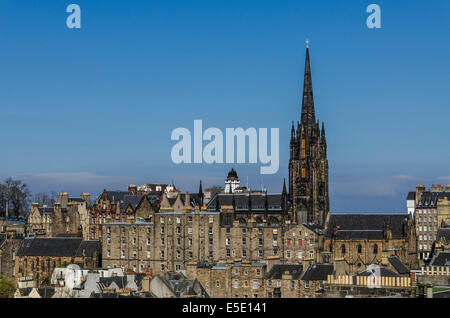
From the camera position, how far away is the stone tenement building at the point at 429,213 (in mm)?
119500

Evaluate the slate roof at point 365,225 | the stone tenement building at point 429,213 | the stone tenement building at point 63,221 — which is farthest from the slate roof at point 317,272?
the stone tenement building at point 63,221

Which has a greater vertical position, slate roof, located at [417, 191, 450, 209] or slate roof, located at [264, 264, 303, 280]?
slate roof, located at [417, 191, 450, 209]

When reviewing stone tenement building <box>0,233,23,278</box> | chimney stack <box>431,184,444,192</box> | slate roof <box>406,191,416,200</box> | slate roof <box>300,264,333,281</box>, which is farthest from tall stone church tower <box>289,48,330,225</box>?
slate roof <box>300,264,333,281</box>

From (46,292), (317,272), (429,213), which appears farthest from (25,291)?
(429,213)

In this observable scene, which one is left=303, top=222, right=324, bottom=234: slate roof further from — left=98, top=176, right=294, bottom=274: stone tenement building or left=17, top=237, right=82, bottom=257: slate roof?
left=17, top=237, right=82, bottom=257: slate roof

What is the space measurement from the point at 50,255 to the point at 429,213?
2032 inches

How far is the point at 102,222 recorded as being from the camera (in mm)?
121625

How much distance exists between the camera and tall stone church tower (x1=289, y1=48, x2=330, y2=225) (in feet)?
→ 427

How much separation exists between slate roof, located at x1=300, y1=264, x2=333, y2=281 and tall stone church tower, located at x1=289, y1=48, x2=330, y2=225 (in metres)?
41.5

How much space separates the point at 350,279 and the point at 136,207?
48.6 m

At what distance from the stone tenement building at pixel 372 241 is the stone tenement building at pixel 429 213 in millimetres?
14242

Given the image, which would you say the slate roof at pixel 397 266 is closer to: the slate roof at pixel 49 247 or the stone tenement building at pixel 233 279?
the stone tenement building at pixel 233 279
